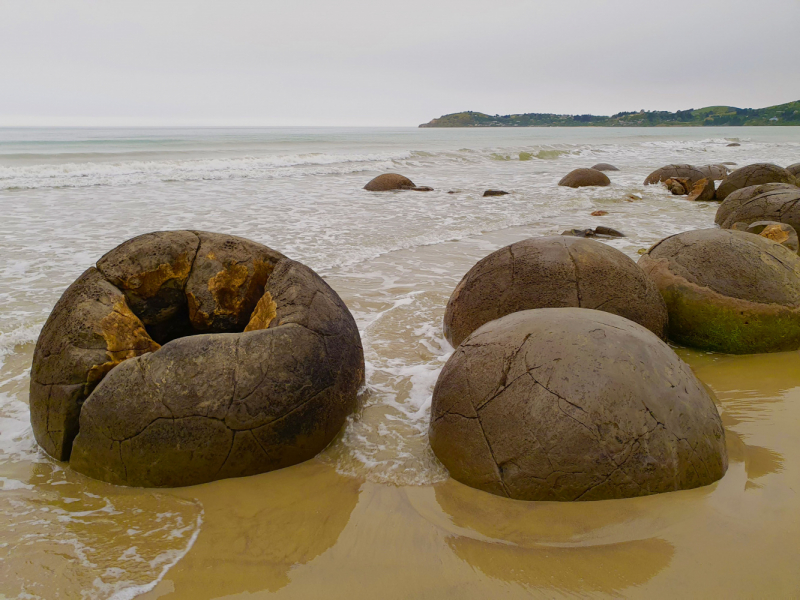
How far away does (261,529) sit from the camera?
102 inches

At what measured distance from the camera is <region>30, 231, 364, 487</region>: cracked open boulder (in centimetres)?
283

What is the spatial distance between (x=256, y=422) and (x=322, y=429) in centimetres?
41

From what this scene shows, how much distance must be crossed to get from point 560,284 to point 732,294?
143 cm

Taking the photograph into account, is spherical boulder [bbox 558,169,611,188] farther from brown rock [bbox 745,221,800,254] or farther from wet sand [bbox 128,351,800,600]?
wet sand [bbox 128,351,800,600]

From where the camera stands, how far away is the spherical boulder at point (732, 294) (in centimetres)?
431

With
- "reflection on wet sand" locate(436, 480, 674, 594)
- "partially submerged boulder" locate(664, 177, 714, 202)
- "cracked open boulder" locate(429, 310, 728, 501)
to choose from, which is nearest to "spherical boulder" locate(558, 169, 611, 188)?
"partially submerged boulder" locate(664, 177, 714, 202)

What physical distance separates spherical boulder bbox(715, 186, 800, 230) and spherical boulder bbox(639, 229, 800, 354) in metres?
3.63

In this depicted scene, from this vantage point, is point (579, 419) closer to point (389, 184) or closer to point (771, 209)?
point (771, 209)

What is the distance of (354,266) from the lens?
740 cm

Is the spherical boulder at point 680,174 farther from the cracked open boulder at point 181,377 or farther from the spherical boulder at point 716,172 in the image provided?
the cracked open boulder at point 181,377

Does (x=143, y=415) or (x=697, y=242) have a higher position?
(x=697, y=242)

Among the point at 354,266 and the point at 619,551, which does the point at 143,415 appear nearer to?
the point at 619,551

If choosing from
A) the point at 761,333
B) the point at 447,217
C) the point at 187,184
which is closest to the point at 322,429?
the point at 761,333

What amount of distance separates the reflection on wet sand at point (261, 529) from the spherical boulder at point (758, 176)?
1205 centimetres
